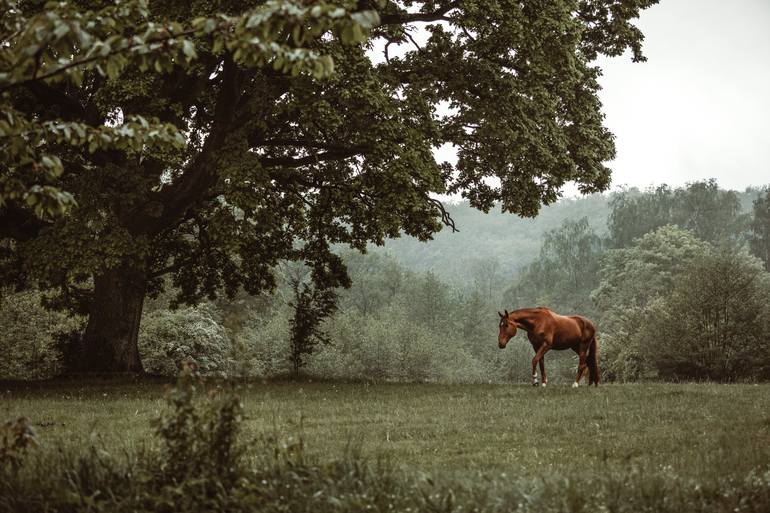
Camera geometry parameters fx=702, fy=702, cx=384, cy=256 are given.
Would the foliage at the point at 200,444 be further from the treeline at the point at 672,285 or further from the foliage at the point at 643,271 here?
the foliage at the point at 643,271

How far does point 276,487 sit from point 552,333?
16.0 meters

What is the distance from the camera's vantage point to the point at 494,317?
119 m

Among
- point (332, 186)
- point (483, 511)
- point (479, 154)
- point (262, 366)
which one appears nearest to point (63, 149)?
point (332, 186)

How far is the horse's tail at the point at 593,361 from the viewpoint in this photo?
72.2 ft

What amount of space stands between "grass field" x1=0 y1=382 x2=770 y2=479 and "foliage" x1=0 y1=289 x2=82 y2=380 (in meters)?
23.4

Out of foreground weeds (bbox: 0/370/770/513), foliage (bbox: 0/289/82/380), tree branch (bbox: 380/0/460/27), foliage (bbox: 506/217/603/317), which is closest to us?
foreground weeds (bbox: 0/370/770/513)

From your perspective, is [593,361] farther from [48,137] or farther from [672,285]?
[672,285]

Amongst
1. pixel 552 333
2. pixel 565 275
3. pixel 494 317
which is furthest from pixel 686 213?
pixel 552 333

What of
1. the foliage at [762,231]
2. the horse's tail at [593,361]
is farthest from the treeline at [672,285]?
the horse's tail at [593,361]

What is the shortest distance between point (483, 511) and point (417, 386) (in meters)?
15.6

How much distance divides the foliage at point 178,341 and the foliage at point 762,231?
9383 centimetres

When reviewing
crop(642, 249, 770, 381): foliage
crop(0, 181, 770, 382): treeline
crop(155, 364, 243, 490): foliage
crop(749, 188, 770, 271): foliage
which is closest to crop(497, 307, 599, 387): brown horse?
crop(0, 181, 770, 382): treeline

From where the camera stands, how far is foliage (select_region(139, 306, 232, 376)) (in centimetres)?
3747

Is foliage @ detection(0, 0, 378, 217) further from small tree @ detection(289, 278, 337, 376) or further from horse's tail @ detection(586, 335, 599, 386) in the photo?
small tree @ detection(289, 278, 337, 376)
